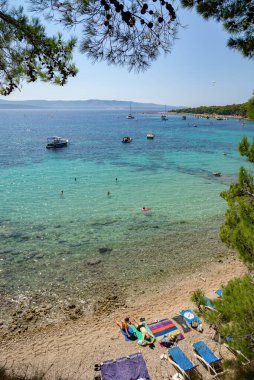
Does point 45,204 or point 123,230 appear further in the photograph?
point 45,204

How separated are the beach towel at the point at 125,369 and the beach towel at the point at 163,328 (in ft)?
5.96

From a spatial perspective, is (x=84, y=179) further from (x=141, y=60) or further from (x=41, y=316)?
(x=141, y=60)

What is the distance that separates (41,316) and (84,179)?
88.8 feet

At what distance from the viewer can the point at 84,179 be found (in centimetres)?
4003

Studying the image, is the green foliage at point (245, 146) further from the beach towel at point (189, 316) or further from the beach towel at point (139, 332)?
the beach towel at point (139, 332)

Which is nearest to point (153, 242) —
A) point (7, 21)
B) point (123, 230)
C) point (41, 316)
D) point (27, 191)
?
point (123, 230)

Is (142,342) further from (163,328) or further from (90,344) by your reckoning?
(90,344)

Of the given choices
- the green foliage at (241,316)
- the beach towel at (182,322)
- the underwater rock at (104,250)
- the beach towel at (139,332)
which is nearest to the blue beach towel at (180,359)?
the beach towel at (139,332)

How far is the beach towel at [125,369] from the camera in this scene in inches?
420

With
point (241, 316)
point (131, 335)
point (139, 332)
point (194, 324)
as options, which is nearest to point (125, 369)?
point (131, 335)

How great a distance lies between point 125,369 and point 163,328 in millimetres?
Result: 2940

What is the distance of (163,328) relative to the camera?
43.4ft

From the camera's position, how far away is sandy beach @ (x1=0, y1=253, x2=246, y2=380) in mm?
11297

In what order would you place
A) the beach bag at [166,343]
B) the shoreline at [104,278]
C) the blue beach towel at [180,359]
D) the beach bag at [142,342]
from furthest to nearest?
the shoreline at [104,278], the beach bag at [142,342], the beach bag at [166,343], the blue beach towel at [180,359]
